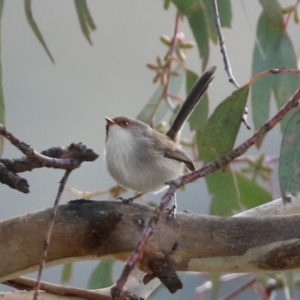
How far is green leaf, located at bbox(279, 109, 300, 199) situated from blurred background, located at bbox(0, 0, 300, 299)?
1.55 m

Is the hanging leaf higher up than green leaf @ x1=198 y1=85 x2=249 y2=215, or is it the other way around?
the hanging leaf

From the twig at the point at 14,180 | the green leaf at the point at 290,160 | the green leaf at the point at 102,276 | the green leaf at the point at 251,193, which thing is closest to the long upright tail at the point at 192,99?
the green leaf at the point at 251,193

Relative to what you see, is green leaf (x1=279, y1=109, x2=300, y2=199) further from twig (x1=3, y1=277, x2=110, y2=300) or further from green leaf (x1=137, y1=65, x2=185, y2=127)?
green leaf (x1=137, y1=65, x2=185, y2=127)

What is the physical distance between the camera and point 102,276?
1.39 meters

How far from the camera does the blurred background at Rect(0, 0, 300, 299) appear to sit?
2.34 m

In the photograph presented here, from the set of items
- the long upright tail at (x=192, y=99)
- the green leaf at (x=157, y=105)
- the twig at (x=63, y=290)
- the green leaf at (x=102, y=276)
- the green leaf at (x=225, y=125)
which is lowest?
the twig at (x=63, y=290)

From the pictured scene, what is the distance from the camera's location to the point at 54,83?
240 cm

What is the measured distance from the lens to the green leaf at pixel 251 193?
140cm

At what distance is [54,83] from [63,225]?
1.71 meters

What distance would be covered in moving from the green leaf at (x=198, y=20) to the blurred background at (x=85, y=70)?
46.2 inches

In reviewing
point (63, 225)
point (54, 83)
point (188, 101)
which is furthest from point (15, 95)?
point (63, 225)

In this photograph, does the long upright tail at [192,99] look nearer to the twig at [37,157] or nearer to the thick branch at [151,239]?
the thick branch at [151,239]

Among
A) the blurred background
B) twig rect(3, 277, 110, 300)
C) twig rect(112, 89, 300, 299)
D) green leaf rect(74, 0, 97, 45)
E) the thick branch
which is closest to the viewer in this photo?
twig rect(112, 89, 300, 299)

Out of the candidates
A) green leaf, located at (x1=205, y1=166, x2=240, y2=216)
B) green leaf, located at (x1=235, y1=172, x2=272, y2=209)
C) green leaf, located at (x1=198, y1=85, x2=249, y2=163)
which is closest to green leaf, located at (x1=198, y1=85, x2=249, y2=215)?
green leaf, located at (x1=198, y1=85, x2=249, y2=163)
